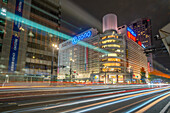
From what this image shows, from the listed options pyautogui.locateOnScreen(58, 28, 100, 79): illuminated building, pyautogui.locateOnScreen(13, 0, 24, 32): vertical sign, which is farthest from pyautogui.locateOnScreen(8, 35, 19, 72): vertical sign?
pyautogui.locateOnScreen(58, 28, 100, 79): illuminated building

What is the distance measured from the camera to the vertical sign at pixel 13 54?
1186 inches

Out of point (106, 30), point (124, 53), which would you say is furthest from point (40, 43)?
point (124, 53)

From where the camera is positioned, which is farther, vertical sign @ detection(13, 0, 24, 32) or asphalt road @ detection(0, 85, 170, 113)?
vertical sign @ detection(13, 0, 24, 32)

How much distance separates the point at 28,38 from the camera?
120ft

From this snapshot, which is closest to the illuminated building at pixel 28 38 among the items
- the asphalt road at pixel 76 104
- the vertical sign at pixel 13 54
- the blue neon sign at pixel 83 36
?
the vertical sign at pixel 13 54

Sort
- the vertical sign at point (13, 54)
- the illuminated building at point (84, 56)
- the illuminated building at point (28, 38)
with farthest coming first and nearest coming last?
the illuminated building at point (84, 56)
the illuminated building at point (28, 38)
the vertical sign at point (13, 54)

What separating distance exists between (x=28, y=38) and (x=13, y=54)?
308 inches

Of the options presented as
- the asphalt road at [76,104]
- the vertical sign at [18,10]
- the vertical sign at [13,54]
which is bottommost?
the asphalt road at [76,104]

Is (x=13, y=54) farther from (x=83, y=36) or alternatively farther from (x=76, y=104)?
(x=83, y=36)

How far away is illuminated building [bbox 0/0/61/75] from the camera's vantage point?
30438 millimetres

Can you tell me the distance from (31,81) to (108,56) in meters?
74.6

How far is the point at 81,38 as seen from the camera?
109m

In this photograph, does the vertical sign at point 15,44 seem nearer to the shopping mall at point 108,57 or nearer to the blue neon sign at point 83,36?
the shopping mall at point 108,57

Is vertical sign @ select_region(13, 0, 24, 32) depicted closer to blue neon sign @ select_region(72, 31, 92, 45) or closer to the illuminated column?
the illuminated column
